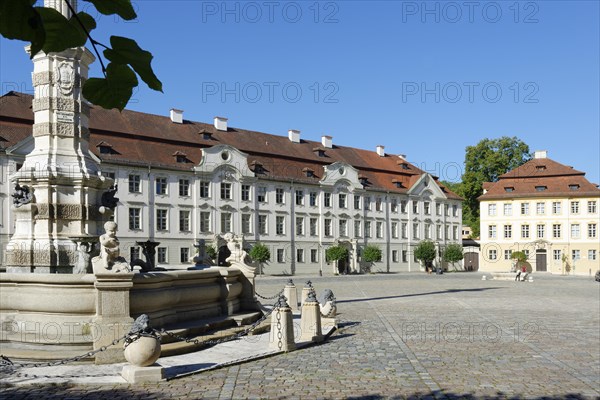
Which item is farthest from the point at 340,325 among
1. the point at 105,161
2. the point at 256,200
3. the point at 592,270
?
the point at 592,270

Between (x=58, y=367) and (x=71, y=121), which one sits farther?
(x=71, y=121)

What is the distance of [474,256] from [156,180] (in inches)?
1609

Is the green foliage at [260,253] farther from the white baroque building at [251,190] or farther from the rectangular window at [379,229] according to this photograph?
the rectangular window at [379,229]

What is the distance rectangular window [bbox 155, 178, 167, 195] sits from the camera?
46031 millimetres

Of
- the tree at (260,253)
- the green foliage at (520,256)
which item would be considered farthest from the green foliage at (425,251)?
the tree at (260,253)

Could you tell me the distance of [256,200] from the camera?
51844mm

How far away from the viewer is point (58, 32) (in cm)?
208

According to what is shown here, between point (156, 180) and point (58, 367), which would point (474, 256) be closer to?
point (156, 180)

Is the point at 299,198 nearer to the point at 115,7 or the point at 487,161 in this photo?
the point at 487,161

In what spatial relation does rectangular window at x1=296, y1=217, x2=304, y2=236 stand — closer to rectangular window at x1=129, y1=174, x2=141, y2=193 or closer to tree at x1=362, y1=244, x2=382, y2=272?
tree at x1=362, y1=244, x2=382, y2=272

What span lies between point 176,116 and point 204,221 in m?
9.03

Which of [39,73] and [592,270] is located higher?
[39,73]

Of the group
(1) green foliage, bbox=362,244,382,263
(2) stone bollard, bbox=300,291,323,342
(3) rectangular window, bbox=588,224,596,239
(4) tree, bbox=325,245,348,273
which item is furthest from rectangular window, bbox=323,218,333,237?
(2) stone bollard, bbox=300,291,323,342

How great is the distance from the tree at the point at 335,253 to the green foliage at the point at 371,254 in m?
2.74
